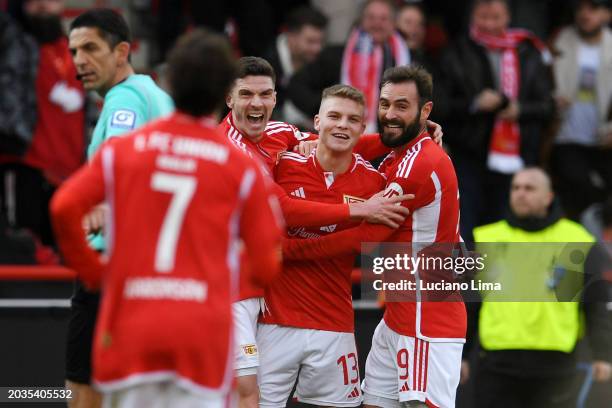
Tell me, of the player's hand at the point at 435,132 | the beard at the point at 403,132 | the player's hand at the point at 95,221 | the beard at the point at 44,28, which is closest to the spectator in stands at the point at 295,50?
the beard at the point at 44,28

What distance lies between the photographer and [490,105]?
976 centimetres

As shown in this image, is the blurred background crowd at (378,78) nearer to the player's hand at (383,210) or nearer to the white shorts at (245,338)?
the white shorts at (245,338)

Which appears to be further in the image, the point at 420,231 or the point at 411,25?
the point at 411,25

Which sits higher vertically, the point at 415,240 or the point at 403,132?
the point at 403,132

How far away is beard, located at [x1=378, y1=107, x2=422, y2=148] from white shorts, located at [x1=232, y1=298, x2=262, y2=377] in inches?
43.5

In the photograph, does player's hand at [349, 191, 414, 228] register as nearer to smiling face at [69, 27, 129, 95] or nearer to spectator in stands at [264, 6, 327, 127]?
smiling face at [69, 27, 129, 95]

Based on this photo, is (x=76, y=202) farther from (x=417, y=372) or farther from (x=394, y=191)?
(x=417, y=372)

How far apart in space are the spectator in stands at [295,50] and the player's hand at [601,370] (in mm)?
2935

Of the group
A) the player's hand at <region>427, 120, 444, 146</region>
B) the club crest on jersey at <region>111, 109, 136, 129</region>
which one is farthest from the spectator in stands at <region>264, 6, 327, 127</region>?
the club crest on jersey at <region>111, 109, 136, 129</region>

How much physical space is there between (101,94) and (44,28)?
11.5 ft

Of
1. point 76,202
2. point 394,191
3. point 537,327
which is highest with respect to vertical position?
point 394,191

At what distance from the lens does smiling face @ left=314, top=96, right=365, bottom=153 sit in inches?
252

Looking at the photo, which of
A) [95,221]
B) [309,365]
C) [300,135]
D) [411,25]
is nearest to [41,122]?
[411,25]

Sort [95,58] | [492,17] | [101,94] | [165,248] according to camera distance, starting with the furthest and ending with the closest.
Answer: [492,17] → [101,94] → [95,58] → [165,248]
